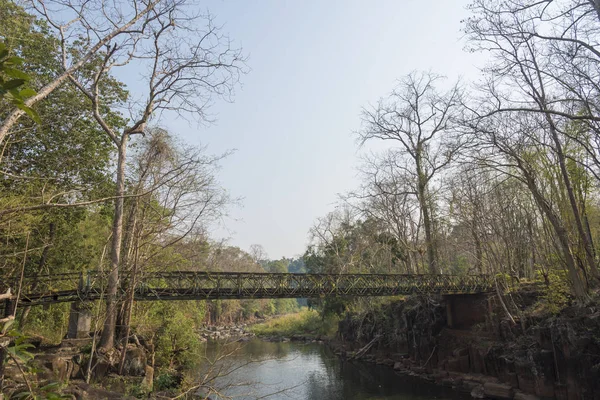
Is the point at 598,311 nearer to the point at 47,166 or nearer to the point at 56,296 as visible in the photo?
the point at 56,296

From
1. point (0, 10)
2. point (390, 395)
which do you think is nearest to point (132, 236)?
point (0, 10)

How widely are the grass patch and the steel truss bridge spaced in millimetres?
16191

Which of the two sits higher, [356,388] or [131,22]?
[131,22]

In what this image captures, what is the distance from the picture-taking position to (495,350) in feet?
50.9

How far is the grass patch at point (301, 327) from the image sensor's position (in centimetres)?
3384

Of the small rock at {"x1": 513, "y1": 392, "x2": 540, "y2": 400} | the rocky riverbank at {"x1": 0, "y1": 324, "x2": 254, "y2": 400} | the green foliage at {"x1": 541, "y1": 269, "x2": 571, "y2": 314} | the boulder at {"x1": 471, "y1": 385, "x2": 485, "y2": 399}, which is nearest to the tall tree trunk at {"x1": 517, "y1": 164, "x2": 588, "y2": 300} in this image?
the green foliage at {"x1": 541, "y1": 269, "x2": 571, "y2": 314}

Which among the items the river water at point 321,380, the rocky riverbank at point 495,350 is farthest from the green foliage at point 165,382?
the rocky riverbank at point 495,350

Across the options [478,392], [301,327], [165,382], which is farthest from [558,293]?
[301,327]

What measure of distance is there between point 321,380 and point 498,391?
7.81 m

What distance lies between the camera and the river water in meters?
14.7

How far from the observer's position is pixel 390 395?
49.4 ft

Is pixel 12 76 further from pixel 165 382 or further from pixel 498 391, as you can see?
pixel 498 391

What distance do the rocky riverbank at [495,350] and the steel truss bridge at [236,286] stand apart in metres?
2.50

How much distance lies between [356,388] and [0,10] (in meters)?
17.9
